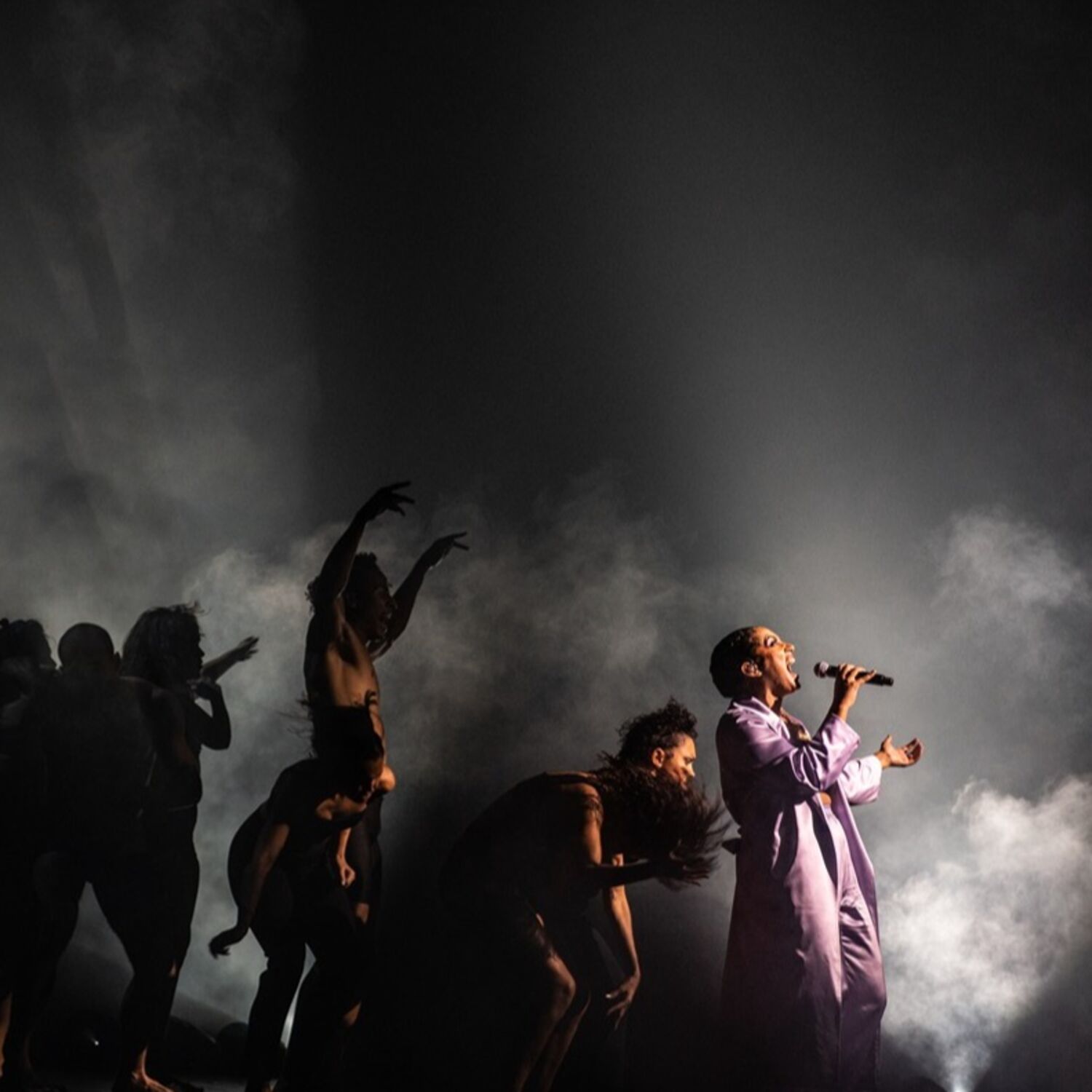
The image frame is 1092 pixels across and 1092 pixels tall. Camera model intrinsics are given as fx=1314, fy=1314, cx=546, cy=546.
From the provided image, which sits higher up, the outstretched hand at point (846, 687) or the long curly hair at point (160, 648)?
the outstretched hand at point (846, 687)

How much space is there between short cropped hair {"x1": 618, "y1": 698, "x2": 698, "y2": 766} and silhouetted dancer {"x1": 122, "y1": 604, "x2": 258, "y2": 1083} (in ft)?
4.58

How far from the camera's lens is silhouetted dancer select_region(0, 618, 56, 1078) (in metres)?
4.01

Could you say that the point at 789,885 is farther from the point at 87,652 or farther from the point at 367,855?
the point at 87,652

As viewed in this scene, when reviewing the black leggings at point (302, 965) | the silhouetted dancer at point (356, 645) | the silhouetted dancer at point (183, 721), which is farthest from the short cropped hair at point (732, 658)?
the silhouetted dancer at point (183, 721)

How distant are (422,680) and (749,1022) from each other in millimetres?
1838

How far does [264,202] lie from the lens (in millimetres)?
5531

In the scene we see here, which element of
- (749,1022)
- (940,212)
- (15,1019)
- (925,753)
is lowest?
(15,1019)

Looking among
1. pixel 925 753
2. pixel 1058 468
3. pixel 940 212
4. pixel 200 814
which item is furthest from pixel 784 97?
pixel 200 814

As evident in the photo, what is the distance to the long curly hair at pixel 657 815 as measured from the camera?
4.37 meters

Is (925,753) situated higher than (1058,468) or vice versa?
(1058,468)

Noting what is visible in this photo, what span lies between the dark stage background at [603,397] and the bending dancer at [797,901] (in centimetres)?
69

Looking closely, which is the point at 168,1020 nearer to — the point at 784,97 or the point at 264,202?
the point at 264,202

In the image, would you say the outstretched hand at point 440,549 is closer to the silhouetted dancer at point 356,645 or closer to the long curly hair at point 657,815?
the silhouetted dancer at point 356,645

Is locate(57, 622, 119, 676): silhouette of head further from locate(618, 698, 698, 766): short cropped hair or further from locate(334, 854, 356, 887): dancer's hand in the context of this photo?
locate(618, 698, 698, 766): short cropped hair
